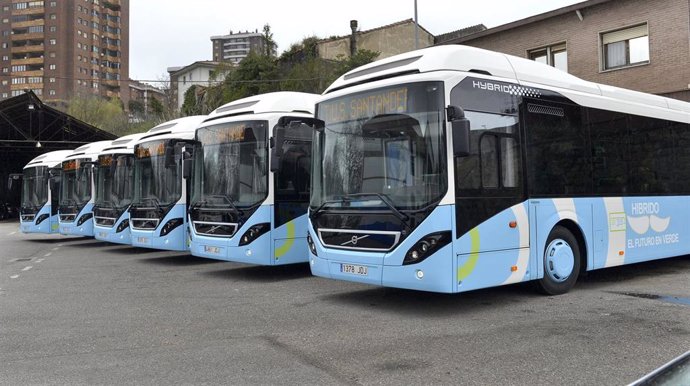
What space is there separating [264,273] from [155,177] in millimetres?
4018

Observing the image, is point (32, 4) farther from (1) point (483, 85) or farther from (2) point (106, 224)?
(1) point (483, 85)

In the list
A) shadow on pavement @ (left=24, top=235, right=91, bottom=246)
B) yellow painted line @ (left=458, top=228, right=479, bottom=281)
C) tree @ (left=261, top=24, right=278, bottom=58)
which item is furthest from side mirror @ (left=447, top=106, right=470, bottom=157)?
tree @ (left=261, top=24, right=278, bottom=58)

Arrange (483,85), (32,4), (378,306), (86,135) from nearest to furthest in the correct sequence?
(483,85) → (378,306) → (86,135) → (32,4)

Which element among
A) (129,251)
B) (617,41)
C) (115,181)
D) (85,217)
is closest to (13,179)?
(85,217)

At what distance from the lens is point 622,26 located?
777 inches

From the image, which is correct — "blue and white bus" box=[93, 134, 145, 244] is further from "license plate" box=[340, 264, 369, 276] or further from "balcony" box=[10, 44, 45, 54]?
"balcony" box=[10, 44, 45, 54]

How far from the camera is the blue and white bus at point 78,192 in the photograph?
1809 cm

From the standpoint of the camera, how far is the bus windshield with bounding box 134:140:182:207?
12789mm

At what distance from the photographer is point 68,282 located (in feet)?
34.6

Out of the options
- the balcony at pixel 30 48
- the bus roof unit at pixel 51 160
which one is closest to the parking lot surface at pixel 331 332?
the bus roof unit at pixel 51 160

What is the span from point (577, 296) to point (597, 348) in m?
2.80

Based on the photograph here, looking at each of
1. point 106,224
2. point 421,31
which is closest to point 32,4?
point 421,31

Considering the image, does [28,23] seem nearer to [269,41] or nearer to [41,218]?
[269,41]

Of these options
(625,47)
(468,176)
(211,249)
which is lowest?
(211,249)
